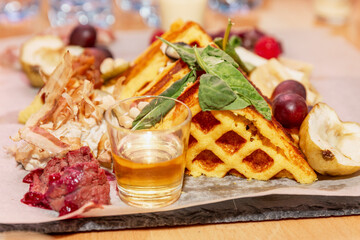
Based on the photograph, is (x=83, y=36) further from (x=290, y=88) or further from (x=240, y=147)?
(x=240, y=147)

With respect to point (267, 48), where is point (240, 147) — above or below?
above

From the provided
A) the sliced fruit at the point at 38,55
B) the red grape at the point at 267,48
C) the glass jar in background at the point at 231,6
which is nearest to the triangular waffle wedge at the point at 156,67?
the sliced fruit at the point at 38,55

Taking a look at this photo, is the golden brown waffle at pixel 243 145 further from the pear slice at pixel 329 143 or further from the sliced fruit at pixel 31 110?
the sliced fruit at pixel 31 110

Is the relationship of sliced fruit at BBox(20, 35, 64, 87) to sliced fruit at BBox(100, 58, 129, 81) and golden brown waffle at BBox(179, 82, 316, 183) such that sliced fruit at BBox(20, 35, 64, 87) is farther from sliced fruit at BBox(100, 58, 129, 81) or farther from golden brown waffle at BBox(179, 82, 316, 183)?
golden brown waffle at BBox(179, 82, 316, 183)

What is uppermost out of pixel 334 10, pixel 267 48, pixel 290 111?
pixel 290 111

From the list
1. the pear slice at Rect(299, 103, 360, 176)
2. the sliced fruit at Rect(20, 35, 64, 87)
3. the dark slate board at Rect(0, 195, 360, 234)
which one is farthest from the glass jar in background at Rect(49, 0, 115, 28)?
the dark slate board at Rect(0, 195, 360, 234)

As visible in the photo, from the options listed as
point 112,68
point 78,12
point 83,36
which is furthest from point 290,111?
point 78,12
